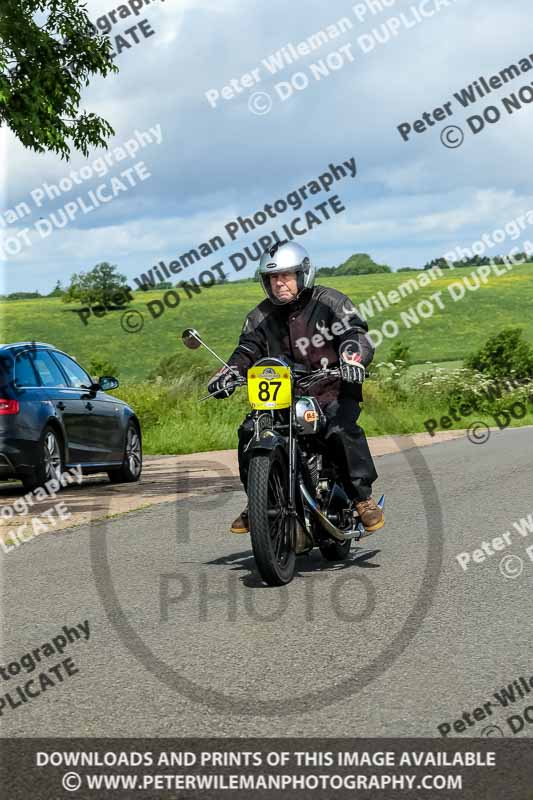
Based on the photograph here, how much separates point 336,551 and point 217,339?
6090cm

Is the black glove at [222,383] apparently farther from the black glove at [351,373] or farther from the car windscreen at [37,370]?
the car windscreen at [37,370]

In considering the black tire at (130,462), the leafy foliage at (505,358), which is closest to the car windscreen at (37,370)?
the black tire at (130,462)

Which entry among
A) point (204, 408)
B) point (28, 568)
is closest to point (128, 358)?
point (204, 408)

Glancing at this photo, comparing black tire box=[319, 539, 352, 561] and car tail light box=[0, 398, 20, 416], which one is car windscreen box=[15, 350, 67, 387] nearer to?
car tail light box=[0, 398, 20, 416]

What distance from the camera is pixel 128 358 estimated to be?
64312mm

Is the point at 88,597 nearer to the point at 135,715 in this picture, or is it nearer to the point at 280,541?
the point at 280,541

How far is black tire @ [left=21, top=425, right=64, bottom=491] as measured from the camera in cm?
1255

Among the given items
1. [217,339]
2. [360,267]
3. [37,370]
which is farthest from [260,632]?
[360,267]

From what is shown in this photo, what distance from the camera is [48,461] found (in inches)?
507

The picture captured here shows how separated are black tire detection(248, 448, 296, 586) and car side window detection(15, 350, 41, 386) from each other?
600cm

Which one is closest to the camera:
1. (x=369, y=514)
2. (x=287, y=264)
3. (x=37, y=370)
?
(x=287, y=264)

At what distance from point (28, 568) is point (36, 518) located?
2827 millimetres

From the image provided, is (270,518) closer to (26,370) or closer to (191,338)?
(191,338)

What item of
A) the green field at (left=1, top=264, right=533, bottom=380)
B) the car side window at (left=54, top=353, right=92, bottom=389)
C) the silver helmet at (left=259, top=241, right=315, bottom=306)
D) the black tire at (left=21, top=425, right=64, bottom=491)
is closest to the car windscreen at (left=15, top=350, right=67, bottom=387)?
the car side window at (left=54, top=353, right=92, bottom=389)
